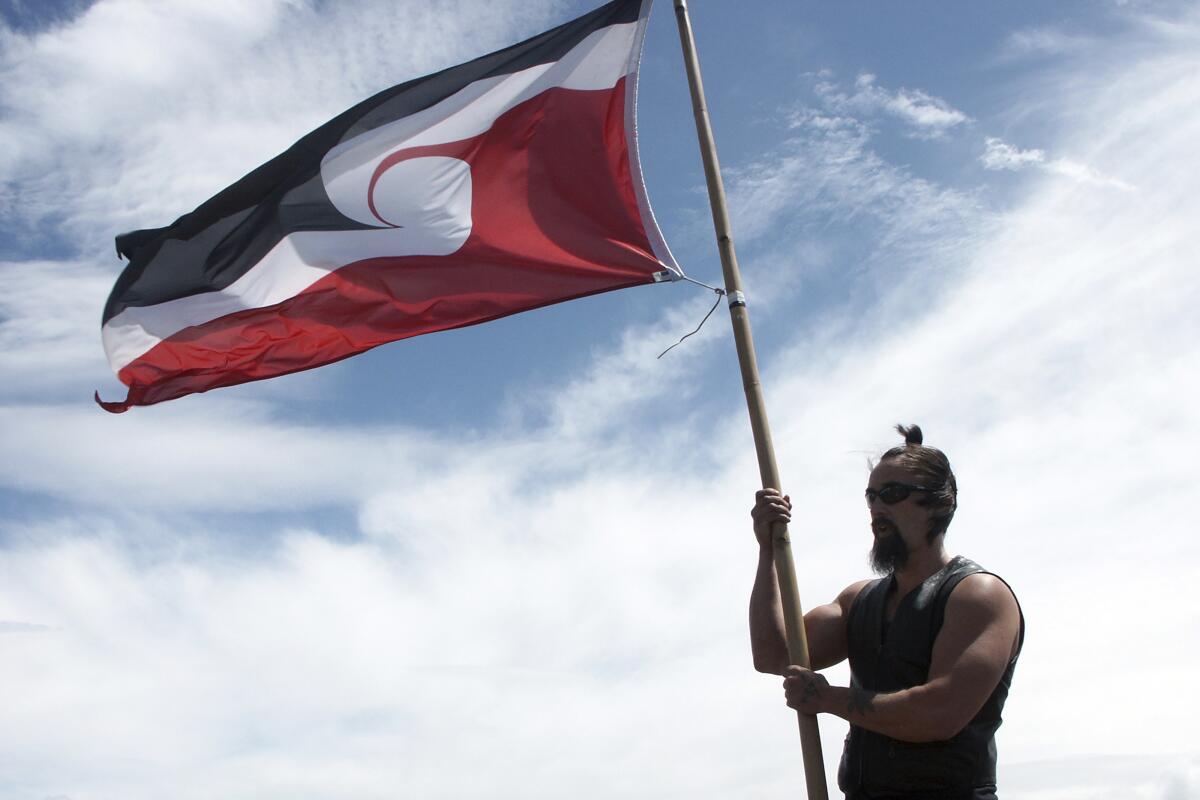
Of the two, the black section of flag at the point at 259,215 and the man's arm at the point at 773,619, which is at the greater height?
the black section of flag at the point at 259,215

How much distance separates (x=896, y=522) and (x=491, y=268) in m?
3.58

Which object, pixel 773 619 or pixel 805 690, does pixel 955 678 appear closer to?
pixel 805 690

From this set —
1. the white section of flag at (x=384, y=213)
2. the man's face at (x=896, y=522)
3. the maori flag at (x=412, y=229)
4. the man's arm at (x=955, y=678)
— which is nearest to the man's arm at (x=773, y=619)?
the man's face at (x=896, y=522)

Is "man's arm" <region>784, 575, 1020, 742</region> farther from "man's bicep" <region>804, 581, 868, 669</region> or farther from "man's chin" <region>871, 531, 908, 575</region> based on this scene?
"man's bicep" <region>804, 581, 868, 669</region>

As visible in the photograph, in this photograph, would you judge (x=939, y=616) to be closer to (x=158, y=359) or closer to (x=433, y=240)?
(x=433, y=240)

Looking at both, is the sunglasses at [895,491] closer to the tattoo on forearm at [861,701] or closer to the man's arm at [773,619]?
the man's arm at [773,619]

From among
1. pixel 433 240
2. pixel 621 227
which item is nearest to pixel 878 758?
pixel 621 227

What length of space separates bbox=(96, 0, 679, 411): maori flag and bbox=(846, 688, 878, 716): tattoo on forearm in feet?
10.1

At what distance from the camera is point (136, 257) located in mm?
8984

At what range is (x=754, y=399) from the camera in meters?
5.78

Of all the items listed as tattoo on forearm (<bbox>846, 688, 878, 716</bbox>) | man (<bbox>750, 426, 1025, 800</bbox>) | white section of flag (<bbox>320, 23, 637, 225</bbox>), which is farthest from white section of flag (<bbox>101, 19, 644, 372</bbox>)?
tattoo on forearm (<bbox>846, 688, 878, 716</bbox>)

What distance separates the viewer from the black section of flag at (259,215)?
8.43m

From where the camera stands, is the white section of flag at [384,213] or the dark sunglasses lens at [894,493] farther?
the white section of flag at [384,213]

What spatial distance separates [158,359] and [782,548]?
211 inches
